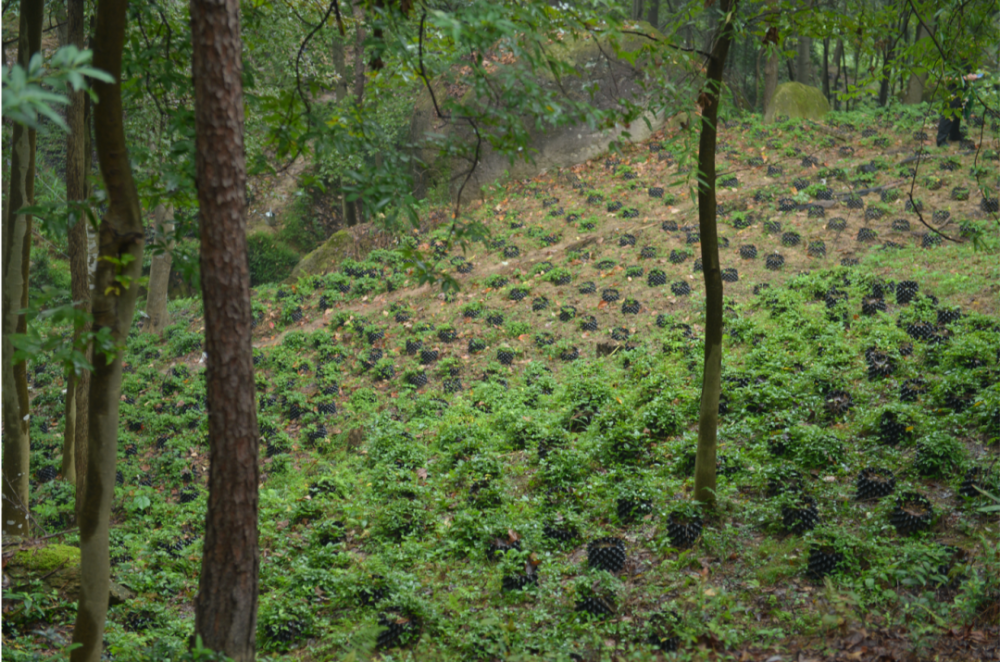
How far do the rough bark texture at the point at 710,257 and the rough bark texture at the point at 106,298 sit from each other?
10.9 feet

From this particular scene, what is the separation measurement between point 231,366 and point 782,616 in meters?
3.44

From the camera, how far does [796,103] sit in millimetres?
16891

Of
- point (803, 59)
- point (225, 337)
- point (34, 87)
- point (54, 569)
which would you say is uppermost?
point (803, 59)

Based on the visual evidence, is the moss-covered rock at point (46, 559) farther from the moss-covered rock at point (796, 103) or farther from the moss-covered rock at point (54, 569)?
the moss-covered rock at point (796, 103)

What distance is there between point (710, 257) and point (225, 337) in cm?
338

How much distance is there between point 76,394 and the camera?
6.36 m

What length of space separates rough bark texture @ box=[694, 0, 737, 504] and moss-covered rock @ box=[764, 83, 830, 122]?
541 inches

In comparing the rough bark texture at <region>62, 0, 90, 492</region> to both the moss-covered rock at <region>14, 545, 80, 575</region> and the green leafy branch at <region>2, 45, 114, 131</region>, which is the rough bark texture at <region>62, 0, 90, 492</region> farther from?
the green leafy branch at <region>2, 45, 114, 131</region>

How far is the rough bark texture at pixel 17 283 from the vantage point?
518 centimetres

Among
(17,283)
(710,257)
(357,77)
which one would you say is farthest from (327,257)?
(710,257)

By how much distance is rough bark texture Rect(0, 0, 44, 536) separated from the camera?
5.18 meters

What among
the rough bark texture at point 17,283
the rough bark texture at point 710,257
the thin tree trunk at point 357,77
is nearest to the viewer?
the rough bark texture at point 710,257

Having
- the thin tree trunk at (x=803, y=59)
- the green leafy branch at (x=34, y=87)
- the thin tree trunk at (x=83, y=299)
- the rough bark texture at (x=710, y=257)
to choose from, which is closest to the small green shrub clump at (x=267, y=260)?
the thin tree trunk at (x=83, y=299)

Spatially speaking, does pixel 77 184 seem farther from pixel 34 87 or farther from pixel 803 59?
pixel 803 59
